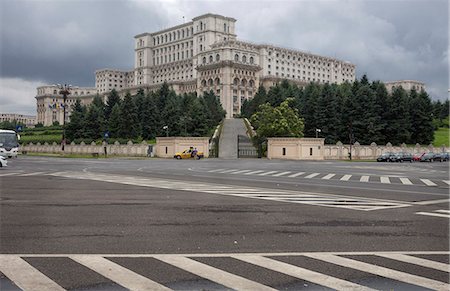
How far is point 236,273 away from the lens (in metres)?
6.47

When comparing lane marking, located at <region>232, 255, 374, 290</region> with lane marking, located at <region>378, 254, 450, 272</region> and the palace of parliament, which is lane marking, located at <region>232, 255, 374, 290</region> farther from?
the palace of parliament

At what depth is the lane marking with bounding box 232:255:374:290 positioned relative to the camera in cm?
598

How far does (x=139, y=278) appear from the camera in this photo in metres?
6.16

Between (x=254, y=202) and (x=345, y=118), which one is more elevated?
(x=345, y=118)

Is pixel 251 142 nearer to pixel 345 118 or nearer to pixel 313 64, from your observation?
pixel 345 118

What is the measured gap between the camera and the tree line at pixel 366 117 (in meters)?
83.2

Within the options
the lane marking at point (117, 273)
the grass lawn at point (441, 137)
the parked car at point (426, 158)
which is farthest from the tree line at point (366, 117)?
the lane marking at point (117, 273)

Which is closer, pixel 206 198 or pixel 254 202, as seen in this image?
pixel 254 202

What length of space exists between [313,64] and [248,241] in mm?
187783

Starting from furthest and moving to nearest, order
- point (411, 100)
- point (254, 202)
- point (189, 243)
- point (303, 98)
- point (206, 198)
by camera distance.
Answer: point (303, 98)
point (411, 100)
point (206, 198)
point (254, 202)
point (189, 243)

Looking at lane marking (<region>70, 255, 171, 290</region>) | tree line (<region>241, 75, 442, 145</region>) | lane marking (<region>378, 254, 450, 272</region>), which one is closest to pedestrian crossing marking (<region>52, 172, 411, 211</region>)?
lane marking (<region>378, 254, 450, 272</region>)

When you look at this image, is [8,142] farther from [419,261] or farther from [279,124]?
[419,261]

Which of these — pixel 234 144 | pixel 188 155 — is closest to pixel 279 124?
pixel 234 144

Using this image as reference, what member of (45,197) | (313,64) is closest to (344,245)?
(45,197)
